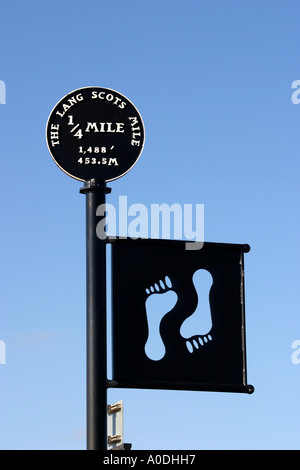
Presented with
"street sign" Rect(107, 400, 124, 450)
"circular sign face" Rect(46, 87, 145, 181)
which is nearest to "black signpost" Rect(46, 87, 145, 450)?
"circular sign face" Rect(46, 87, 145, 181)

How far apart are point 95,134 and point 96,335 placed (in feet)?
2.85

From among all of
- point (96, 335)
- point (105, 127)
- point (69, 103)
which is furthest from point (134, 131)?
point (96, 335)

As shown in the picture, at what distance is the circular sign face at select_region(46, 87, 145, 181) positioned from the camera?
3.91 m

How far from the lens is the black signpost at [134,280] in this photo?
148 inches

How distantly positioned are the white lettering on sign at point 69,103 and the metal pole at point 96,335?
0.44m

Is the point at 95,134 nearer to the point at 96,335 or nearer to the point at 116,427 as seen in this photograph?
the point at 96,335

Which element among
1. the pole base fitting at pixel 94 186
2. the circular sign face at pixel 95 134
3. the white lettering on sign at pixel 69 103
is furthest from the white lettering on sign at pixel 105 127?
the pole base fitting at pixel 94 186

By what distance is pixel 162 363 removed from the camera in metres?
3.81

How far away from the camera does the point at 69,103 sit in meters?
Answer: 4.00

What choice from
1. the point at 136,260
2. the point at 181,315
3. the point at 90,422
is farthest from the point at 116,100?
the point at 90,422

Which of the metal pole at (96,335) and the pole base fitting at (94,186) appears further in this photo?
the pole base fitting at (94,186)

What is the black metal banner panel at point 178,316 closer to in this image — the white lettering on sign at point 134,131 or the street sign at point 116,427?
the white lettering on sign at point 134,131

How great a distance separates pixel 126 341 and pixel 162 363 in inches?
7.0
